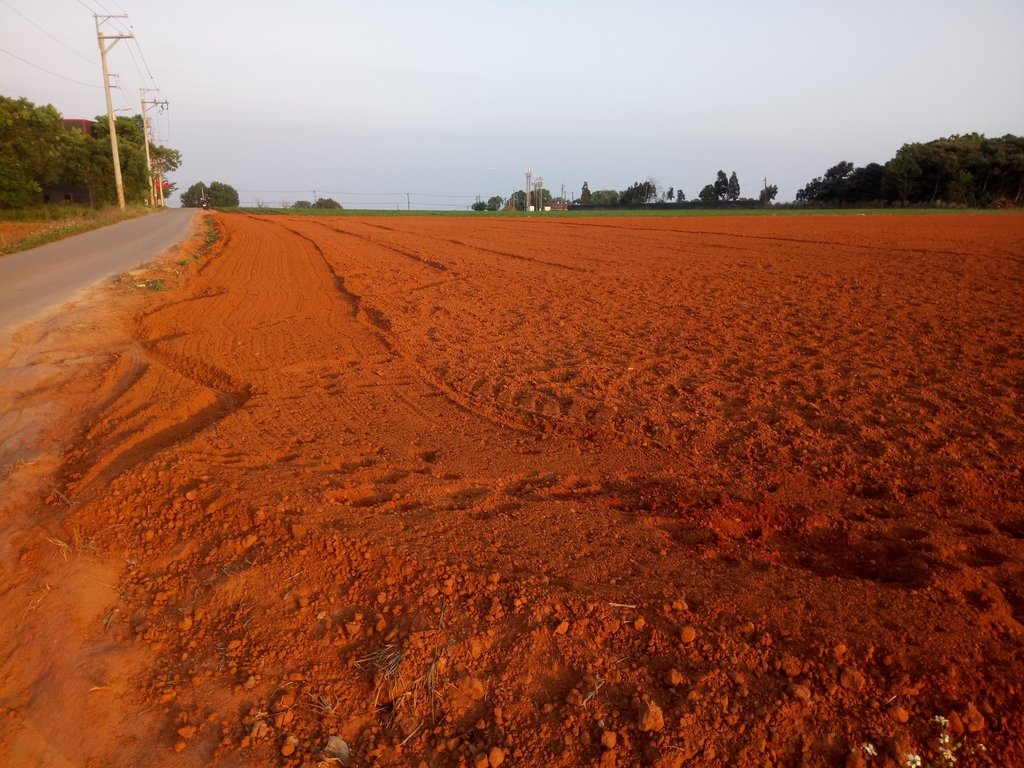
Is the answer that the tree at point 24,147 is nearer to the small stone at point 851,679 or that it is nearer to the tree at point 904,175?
the small stone at point 851,679

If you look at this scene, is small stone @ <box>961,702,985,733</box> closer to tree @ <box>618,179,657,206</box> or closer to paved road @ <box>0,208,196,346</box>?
paved road @ <box>0,208,196,346</box>

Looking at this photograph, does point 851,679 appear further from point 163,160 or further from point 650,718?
point 163,160

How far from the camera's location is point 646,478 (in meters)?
4.48

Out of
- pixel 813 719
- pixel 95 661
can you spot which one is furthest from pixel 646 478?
pixel 95 661

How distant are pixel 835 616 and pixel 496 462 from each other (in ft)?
8.20

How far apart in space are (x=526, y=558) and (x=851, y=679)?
1563mm

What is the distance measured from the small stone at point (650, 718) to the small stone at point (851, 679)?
73 centimetres

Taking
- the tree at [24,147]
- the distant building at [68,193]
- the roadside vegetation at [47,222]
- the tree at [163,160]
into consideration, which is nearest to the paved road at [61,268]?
the roadside vegetation at [47,222]

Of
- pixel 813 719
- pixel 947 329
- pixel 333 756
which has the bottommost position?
pixel 333 756

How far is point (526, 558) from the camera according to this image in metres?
3.37

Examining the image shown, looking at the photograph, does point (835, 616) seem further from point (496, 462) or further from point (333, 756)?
point (496, 462)

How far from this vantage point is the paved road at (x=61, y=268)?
1057 centimetres

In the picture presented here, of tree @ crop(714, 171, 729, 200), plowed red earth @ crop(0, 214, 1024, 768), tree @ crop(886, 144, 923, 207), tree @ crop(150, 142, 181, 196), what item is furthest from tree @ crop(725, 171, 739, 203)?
plowed red earth @ crop(0, 214, 1024, 768)

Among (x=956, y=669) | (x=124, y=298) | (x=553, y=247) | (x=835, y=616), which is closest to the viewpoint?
(x=956, y=669)
